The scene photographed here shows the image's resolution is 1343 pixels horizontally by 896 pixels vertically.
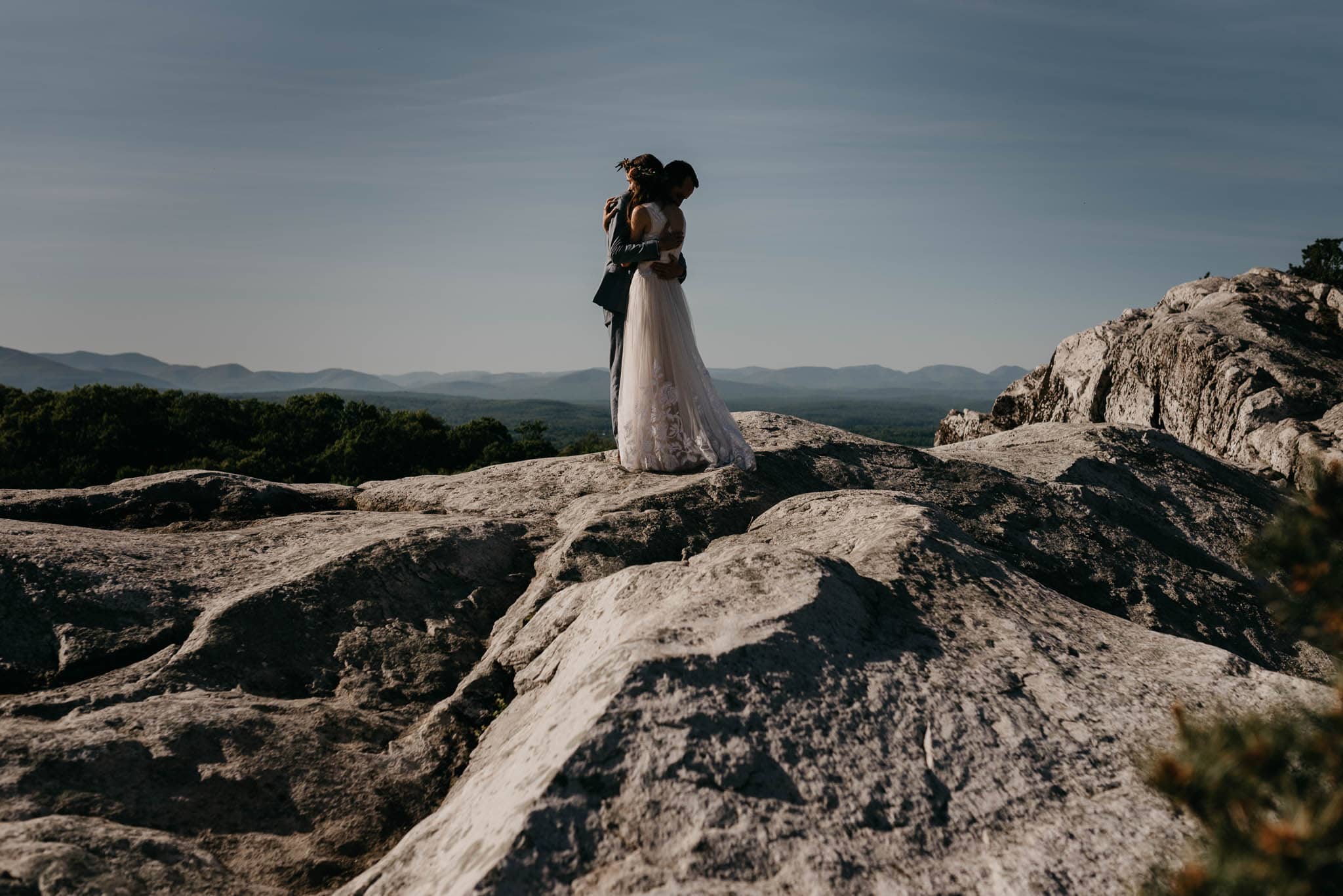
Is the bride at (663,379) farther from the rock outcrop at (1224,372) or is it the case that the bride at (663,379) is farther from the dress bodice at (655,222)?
the rock outcrop at (1224,372)

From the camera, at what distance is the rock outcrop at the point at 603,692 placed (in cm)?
333

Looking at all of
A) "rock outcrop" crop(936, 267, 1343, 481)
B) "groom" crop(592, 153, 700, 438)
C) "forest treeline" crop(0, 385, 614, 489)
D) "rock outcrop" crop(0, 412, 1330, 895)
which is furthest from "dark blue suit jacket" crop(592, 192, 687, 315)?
"forest treeline" crop(0, 385, 614, 489)

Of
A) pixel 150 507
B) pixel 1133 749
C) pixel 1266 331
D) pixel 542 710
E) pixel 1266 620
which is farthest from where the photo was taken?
pixel 1266 331

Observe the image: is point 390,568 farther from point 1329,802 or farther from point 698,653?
point 1329,802

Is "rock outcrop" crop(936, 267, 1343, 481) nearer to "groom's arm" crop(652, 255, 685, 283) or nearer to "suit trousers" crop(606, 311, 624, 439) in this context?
"groom's arm" crop(652, 255, 685, 283)

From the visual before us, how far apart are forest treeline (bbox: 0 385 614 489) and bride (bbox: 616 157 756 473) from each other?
2109 centimetres

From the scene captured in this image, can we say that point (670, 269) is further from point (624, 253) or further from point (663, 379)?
point (663, 379)

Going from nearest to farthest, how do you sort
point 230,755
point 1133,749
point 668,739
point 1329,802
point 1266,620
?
point 1329,802, point 668,739, point 1133,749, point 230,755, point 1266,620

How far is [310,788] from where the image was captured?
470cm

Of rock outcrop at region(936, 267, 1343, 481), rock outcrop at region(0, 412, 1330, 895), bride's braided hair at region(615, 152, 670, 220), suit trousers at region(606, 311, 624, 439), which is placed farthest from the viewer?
rock outcrop at region(936, 267, 1343, 481)

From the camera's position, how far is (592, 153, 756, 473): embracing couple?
387 inches

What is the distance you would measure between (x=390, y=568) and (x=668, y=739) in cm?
412

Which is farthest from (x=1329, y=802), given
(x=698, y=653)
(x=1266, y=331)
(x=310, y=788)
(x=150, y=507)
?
(x=1266, y=331)

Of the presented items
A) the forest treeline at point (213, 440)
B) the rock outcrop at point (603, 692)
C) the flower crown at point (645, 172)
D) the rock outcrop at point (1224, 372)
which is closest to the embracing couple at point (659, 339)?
the flower crown at point (645, 172)
